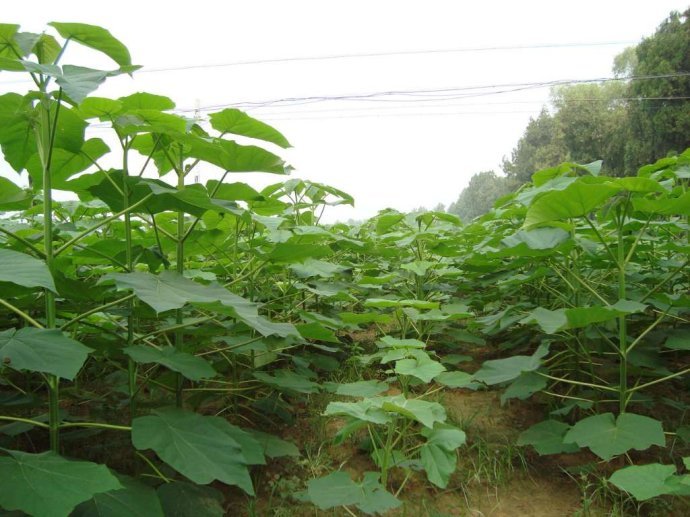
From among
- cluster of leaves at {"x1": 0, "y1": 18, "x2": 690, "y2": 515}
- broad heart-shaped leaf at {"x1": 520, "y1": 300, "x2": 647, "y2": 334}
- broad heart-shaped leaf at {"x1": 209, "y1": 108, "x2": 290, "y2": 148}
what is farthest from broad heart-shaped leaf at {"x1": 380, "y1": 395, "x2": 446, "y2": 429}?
broad heart-shaped leaf at {"x1": 209, "y1": 108, "x2": 290, "y2": 148}

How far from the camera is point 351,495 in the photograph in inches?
57.1

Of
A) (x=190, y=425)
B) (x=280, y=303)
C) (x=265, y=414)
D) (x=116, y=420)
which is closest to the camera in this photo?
(x=190, y=425)

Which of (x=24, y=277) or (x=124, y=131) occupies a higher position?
(x=124, y=131)

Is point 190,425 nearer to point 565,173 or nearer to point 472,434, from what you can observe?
point 472,434

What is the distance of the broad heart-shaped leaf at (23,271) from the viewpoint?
3.32 ft

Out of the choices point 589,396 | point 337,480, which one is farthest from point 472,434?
point 337,480

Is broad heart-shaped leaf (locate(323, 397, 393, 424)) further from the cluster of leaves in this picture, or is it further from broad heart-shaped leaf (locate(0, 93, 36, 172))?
broad heart-shaped leaf (locate(0, 93, 36, 172))

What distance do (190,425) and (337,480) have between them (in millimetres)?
487

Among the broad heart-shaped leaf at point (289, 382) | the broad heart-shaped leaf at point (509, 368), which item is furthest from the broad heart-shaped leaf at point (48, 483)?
the broad heart-shaped leaf at point (509, 368)

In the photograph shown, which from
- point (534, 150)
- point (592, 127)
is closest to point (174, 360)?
point (592, 127)

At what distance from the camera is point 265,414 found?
7.82ft

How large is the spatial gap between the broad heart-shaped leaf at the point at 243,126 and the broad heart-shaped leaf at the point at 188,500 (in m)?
1.11

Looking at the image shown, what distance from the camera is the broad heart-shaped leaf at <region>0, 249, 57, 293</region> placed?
3.32ft

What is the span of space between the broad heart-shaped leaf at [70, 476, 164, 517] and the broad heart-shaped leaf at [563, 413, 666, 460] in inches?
52.2
